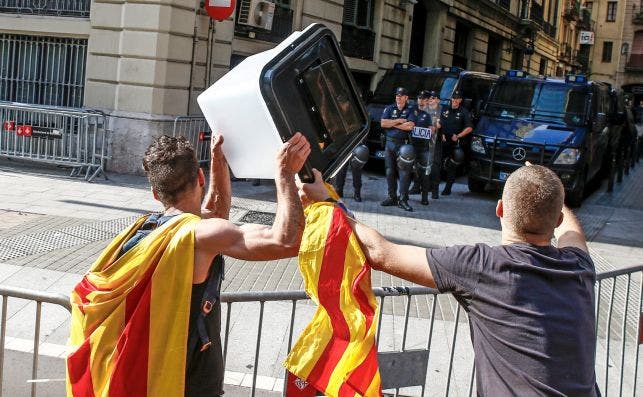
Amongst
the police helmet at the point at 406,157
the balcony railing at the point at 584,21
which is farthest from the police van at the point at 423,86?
the balcony railing at the point at 584,21

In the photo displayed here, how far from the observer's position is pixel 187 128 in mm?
13281

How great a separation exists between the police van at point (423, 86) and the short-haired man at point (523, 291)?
41.6 ft

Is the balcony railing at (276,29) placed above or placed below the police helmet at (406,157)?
above

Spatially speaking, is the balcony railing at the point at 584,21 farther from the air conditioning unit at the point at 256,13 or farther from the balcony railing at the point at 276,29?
the air conditioning unit at the point at 256,13

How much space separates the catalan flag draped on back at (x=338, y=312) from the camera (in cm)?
253

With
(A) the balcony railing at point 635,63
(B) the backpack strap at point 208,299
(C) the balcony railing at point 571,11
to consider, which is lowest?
(B) the backpack strap at point 208,299

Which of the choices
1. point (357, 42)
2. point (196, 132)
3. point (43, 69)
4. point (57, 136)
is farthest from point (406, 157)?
point (357, 42)

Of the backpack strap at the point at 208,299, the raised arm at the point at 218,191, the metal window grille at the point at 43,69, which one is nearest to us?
the backpack strap at the point at 208,299

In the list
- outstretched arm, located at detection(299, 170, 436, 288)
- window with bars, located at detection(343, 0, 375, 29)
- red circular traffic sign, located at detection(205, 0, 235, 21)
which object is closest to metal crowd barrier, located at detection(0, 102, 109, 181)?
red circular traffic sign, located at detection(205, 0, 235, 21)

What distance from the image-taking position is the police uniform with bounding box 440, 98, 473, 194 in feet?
44.7

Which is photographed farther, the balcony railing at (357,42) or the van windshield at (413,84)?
the balcony railing at (357,42)

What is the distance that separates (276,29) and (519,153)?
594cm

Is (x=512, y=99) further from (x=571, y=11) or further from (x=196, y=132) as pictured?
(x=571, y=11)

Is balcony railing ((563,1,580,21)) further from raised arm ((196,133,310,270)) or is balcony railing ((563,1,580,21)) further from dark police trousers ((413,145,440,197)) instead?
raised arm ((196,133,310,270))
